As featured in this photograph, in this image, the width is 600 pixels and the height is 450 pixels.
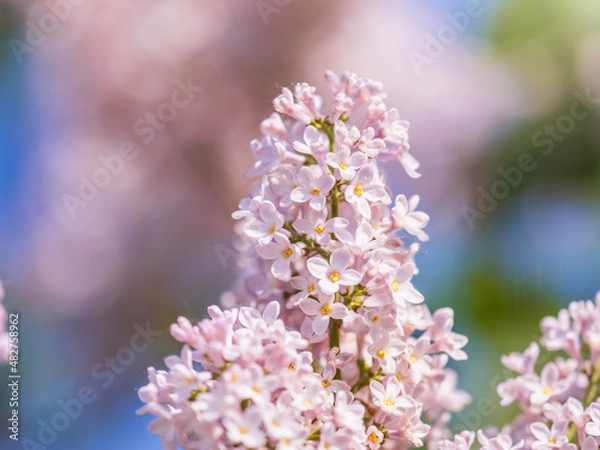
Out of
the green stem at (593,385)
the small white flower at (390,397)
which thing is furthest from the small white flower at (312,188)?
the green stem at (593,385)

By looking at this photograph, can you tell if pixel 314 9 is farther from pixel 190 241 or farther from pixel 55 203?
pixel 55 203

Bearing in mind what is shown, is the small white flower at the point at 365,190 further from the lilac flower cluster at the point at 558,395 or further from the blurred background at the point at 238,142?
the blurred background at the point at 238,142

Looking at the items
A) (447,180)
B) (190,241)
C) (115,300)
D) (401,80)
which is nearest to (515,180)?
(447,180)

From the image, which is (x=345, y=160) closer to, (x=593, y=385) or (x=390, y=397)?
(x=390, y=397)

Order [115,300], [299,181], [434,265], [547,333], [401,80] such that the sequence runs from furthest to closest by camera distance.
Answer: [401,80], [115,300], [434,265], [547,333], [299,181]

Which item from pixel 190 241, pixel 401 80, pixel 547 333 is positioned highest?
pixel 401 80
